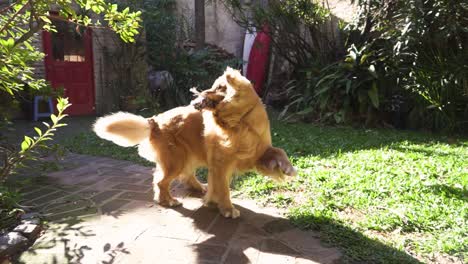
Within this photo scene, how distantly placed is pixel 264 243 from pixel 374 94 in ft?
18.5

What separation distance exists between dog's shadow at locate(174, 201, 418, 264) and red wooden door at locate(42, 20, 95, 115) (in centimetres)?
830

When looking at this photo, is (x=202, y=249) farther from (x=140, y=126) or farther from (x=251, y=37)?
(x=251, y=37)

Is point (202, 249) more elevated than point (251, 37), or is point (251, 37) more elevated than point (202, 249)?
point (251, 37)

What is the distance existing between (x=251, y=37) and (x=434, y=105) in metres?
7.14

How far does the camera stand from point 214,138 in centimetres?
288

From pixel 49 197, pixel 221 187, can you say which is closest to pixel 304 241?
pixel 221 187

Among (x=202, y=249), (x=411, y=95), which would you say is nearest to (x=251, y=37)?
(x=411, y=95)

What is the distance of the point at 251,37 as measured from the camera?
12.3 meters

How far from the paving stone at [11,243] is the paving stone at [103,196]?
897 mm

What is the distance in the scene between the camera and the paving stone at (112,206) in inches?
124

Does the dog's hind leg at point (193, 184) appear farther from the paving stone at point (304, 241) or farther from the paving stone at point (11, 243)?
the paving stone at point (11, 243)

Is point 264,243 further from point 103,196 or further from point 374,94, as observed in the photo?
point 374,94

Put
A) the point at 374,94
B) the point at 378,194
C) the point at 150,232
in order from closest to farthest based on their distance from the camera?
1. the point at 150,232
2. the point at 378,194
3. the point at 374,94

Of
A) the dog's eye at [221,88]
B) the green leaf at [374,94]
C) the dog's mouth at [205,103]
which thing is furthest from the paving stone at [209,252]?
the green leaf at [374,94]
